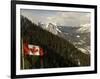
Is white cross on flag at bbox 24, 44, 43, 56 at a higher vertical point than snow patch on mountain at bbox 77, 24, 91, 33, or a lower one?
lower

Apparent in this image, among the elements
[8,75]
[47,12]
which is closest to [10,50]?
[8,75]

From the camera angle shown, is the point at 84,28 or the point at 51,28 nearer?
the point at 51,28

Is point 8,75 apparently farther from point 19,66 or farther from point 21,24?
point 21,24

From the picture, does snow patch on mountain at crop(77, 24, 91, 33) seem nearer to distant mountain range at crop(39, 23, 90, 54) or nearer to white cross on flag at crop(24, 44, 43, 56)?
distant mountain range at crop(39, 23, 90, 54)

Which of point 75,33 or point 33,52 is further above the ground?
point 75,33

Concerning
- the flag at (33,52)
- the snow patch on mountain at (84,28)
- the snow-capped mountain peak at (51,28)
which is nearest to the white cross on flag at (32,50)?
the flag at (33,52)

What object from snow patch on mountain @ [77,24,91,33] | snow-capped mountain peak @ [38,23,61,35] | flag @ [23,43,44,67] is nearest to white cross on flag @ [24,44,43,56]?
flag @ [23,43,44,67]

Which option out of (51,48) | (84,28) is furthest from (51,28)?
(84,28)

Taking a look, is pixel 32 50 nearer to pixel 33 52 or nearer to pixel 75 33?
pixel 33 52

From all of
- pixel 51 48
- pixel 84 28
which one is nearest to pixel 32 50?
pixel 51 48
